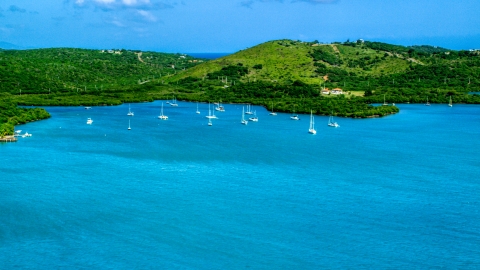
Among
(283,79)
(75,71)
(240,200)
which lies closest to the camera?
(240,200)

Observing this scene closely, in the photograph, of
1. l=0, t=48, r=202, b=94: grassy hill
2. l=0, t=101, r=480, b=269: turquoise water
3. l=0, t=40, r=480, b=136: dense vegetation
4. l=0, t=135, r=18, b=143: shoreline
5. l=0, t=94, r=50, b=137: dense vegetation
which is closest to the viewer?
l=0, t=101, r=480, b=269: turquoise water

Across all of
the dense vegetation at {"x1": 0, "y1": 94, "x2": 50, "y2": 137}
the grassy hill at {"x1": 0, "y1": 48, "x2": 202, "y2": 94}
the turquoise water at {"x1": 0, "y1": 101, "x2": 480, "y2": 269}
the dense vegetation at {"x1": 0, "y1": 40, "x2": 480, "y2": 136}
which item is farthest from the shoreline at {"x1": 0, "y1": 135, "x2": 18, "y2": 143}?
the grassy hill at {"x1": 0, "y1": 48, "x2": 202, "y2": 94}

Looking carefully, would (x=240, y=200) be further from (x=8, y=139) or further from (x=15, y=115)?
(x=15, y=115)

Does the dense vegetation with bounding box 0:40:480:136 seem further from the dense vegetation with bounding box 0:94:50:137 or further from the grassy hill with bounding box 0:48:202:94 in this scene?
the dense vegetation with bounding box 0:94:50:137

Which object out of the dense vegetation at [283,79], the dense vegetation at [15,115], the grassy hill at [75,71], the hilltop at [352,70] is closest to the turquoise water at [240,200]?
the dense vegetation at [15,115]

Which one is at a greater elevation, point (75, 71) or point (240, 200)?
point (75, 71)

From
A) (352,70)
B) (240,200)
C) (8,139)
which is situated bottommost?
(240,200)

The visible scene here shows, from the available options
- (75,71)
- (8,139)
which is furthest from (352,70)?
(8,139)

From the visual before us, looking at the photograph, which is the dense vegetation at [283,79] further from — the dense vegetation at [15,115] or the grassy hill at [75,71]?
the dense vegetation at [15,115]

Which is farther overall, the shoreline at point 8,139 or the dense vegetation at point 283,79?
the dense vegetation at point 283,79

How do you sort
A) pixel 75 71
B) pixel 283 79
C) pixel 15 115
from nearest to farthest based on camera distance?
pixel 15 115 → pixel 283 79 → pixel 75 71
